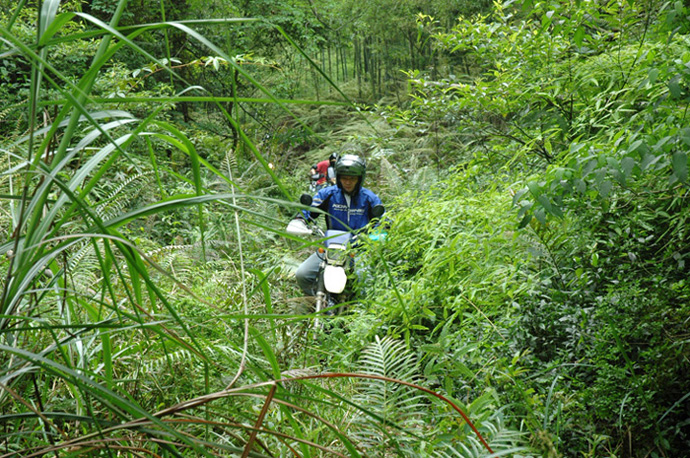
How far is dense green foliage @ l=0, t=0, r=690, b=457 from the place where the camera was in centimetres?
77

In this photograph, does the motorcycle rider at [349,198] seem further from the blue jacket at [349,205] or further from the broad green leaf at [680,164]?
the broad green leaf at [680,164]

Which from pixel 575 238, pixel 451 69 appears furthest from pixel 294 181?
pixel 575 238

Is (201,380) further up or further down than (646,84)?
further down

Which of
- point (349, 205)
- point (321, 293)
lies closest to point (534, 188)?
point (321, 293)

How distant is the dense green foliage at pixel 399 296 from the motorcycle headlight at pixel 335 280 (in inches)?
8.4

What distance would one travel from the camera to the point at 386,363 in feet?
6.83

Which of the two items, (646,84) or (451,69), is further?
(451,69)

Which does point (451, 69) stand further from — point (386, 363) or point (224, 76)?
point (386, 363)

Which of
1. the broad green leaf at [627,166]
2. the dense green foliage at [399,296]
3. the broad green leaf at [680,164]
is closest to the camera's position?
the dense green foliage at [399,296]

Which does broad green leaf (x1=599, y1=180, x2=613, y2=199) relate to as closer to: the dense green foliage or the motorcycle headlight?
the dense green foliage

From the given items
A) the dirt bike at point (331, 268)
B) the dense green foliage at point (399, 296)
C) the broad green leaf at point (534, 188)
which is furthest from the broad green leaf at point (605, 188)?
the dirt bike at point (331, 268)

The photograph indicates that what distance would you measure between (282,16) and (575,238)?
433 inches

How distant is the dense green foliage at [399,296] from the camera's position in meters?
0.77

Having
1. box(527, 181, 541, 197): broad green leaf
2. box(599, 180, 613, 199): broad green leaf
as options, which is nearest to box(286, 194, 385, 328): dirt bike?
box(527, 181, 541, 197): broad green leaf
